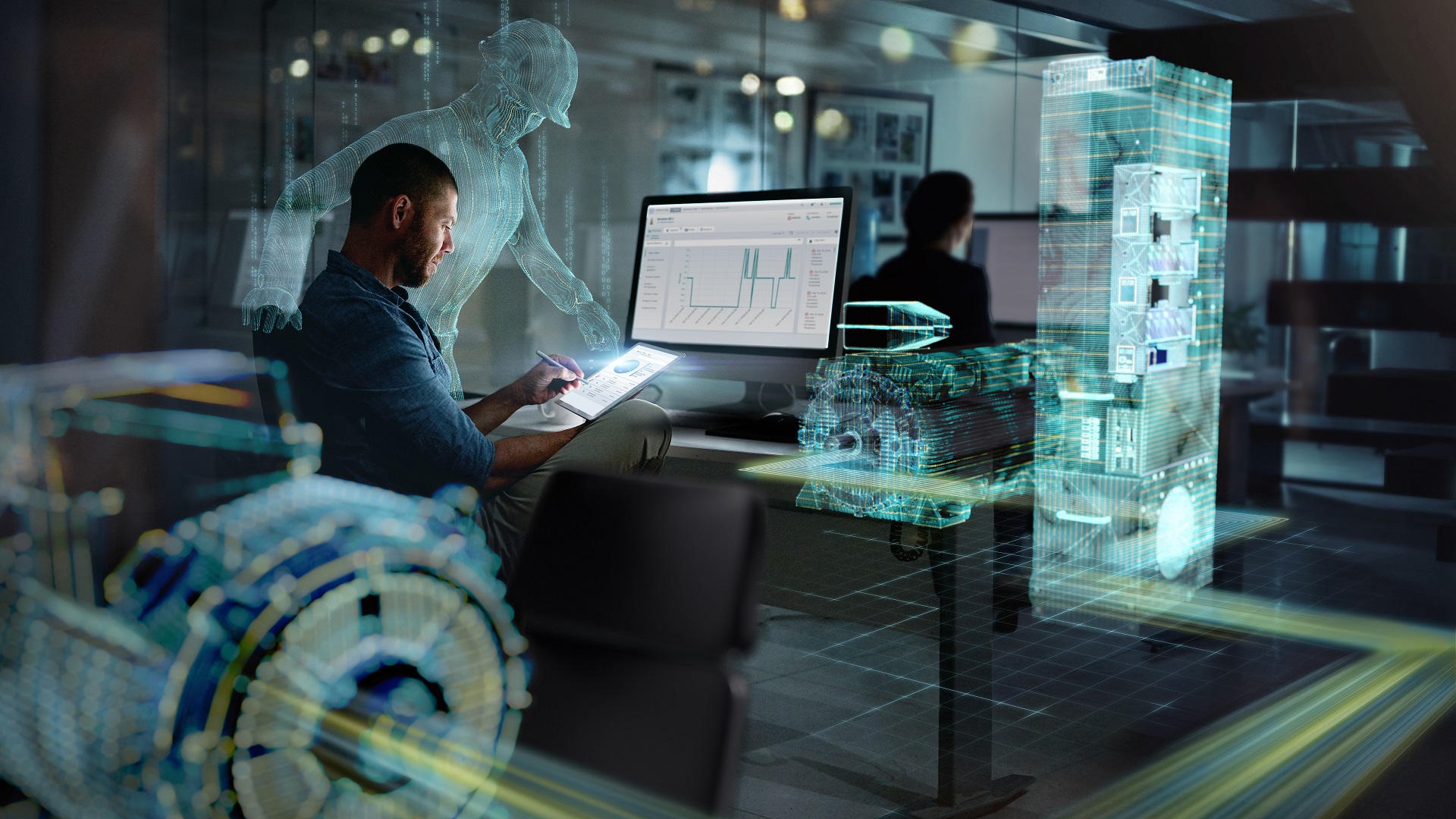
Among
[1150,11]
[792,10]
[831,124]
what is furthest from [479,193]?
[1150,11]

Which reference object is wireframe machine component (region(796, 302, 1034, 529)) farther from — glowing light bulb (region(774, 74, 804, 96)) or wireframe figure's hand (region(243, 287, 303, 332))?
glowing light bulb (region(774, 74, 804, 96))

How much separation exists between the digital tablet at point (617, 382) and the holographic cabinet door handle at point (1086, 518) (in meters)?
0.81

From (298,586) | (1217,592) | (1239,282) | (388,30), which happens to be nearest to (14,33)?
(388,30)

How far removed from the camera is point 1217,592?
2611 mm

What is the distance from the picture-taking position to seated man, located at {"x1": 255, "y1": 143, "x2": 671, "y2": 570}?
212 cm

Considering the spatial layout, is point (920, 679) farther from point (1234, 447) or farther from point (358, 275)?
point (1234, 447)

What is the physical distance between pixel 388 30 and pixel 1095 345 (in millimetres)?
1798

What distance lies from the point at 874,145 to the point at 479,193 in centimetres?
231

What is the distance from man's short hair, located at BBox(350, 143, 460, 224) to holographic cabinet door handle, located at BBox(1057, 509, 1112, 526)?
141cm

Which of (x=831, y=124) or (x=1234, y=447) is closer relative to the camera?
(x=831, y=124)

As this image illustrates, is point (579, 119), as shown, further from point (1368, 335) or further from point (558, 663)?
point (1368, 335)

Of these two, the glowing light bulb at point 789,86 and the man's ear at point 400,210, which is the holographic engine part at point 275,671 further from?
the glowing light bulb at point 789,86

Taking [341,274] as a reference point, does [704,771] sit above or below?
below

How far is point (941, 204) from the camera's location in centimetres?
372
